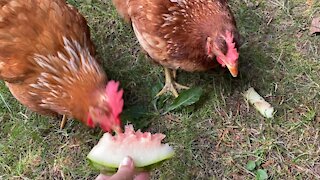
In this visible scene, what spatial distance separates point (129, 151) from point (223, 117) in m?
0.96

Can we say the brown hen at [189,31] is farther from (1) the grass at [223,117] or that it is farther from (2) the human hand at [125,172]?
(2) the human hand at [125,172]

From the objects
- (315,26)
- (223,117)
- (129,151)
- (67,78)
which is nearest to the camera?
(129,151)

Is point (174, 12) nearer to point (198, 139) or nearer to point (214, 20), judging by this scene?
point (214, 20)

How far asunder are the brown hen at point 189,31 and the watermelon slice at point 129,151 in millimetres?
598

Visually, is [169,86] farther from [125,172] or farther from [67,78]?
[125,172]

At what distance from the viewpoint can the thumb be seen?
7.55 ft

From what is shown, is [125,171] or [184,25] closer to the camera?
[125,171]

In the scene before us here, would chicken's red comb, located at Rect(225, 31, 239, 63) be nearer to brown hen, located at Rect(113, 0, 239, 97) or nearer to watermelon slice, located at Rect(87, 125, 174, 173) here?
brown hen, located at Rect(113, 0, 239, 97)

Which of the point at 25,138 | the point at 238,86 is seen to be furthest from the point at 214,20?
the point at 25,138

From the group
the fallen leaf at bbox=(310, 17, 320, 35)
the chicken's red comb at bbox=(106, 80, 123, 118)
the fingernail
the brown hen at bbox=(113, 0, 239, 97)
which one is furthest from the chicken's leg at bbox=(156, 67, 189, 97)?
the fingernail

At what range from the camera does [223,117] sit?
339 centimetres

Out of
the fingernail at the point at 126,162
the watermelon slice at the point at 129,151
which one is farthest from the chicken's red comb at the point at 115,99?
the fingernail at the point at 126,162

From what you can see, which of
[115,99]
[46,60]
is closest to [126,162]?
[115,99]

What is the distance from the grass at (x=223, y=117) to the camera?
3.24 meters
